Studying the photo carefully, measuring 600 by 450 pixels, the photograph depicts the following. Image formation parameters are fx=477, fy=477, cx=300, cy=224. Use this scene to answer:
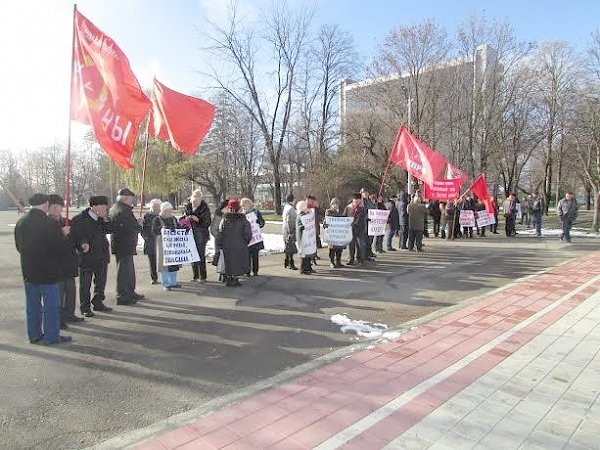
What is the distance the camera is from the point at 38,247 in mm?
5680

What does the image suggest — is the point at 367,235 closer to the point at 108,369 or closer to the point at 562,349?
the point at 562,349

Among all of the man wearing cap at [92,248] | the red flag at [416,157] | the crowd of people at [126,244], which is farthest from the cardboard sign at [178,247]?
the red flag at [416,157]

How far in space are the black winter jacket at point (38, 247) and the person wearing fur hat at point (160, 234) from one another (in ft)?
10.7

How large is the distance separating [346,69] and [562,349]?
136 feet

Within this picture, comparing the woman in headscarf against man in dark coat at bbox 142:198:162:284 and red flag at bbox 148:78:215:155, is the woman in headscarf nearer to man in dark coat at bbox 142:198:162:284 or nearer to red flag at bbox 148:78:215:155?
man in dark coat at bbox 142:198:162:284

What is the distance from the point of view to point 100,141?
700cm

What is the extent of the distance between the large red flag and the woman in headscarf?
2708 mm

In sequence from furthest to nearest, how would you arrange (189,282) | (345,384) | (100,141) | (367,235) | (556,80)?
1. (556,80)
2. (367,235)
3. (189,282)
4. (100,141)
5. (345,384)

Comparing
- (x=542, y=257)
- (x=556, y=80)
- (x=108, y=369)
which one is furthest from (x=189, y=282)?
(x=556, y=80)

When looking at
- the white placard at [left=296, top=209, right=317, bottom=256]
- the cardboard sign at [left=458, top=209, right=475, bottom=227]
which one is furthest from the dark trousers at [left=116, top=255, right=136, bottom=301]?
the cardboard sign at [left=458, top=209, right=475, bottom=227]

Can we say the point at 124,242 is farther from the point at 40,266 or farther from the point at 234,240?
the point at 40,266

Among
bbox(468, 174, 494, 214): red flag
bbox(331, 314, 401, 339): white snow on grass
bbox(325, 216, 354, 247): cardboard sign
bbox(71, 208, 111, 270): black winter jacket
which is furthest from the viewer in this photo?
bbox(468, 174, 494, 214): red flag

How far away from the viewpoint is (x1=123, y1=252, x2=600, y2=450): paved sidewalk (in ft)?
11.7

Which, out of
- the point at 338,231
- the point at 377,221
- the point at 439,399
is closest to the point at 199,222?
the point at 338,231
